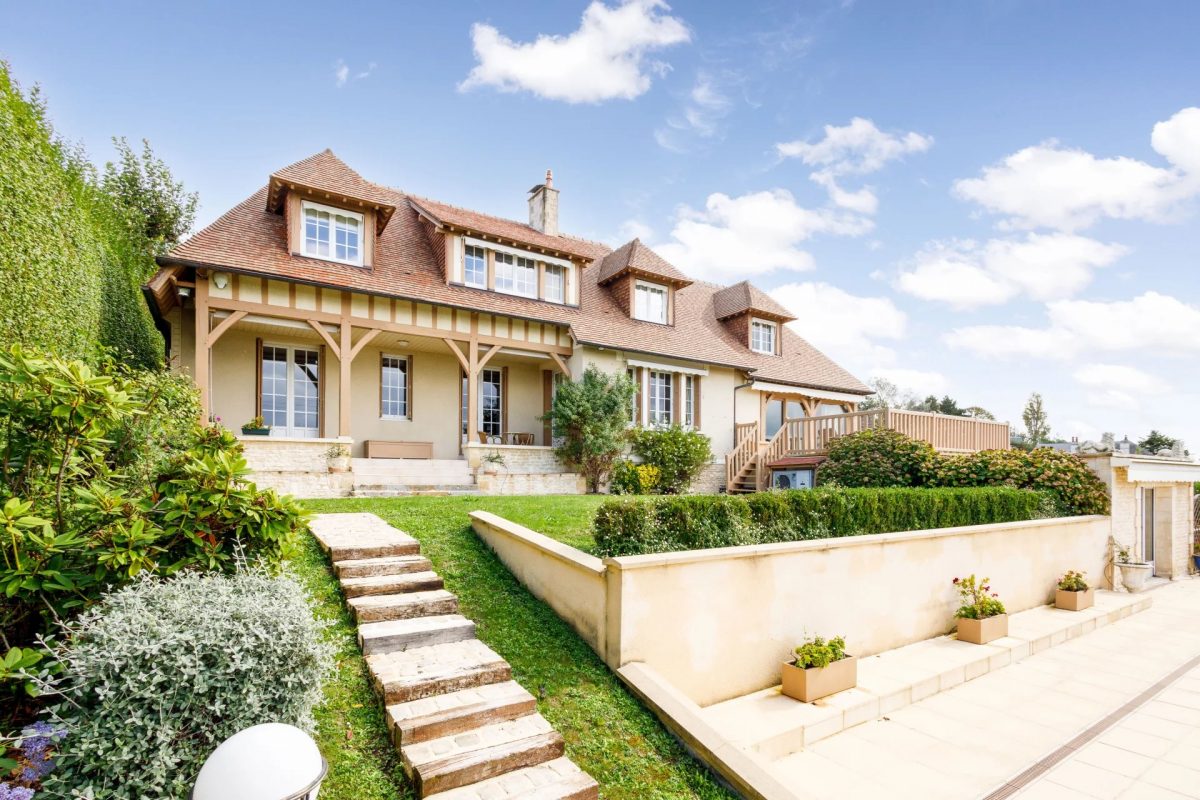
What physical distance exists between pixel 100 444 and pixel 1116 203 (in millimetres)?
18248

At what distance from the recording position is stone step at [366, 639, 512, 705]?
4.03 metres

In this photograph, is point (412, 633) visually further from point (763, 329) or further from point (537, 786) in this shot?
point (763, 329)

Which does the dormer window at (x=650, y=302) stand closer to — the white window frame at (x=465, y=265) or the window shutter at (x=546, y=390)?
the window shutter at (x=546, y=390)

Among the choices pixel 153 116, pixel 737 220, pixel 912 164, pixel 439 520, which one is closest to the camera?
pixel 439 520

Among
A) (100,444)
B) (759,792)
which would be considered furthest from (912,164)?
(100,444)

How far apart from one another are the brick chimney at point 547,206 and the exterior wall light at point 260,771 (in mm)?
17285

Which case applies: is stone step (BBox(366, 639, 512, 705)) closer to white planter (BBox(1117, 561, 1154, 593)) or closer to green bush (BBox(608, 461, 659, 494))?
green bush (BBox(608, 461, 659, 494))

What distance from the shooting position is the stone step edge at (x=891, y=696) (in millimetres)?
4816

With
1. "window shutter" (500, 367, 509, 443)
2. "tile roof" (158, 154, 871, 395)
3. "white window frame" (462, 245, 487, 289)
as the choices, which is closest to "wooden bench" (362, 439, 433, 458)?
"window shutter" (500, 367, 509, 443)

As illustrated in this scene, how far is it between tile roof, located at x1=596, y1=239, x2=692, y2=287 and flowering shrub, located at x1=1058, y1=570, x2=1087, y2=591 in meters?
12.0

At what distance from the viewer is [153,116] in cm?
1146

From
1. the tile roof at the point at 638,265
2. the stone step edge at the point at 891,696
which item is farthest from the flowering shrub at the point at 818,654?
the tile roof at the point at 638,265

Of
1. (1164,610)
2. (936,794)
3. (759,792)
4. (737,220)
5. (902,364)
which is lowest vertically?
(1164,610)

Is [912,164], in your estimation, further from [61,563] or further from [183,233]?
[183,233]
